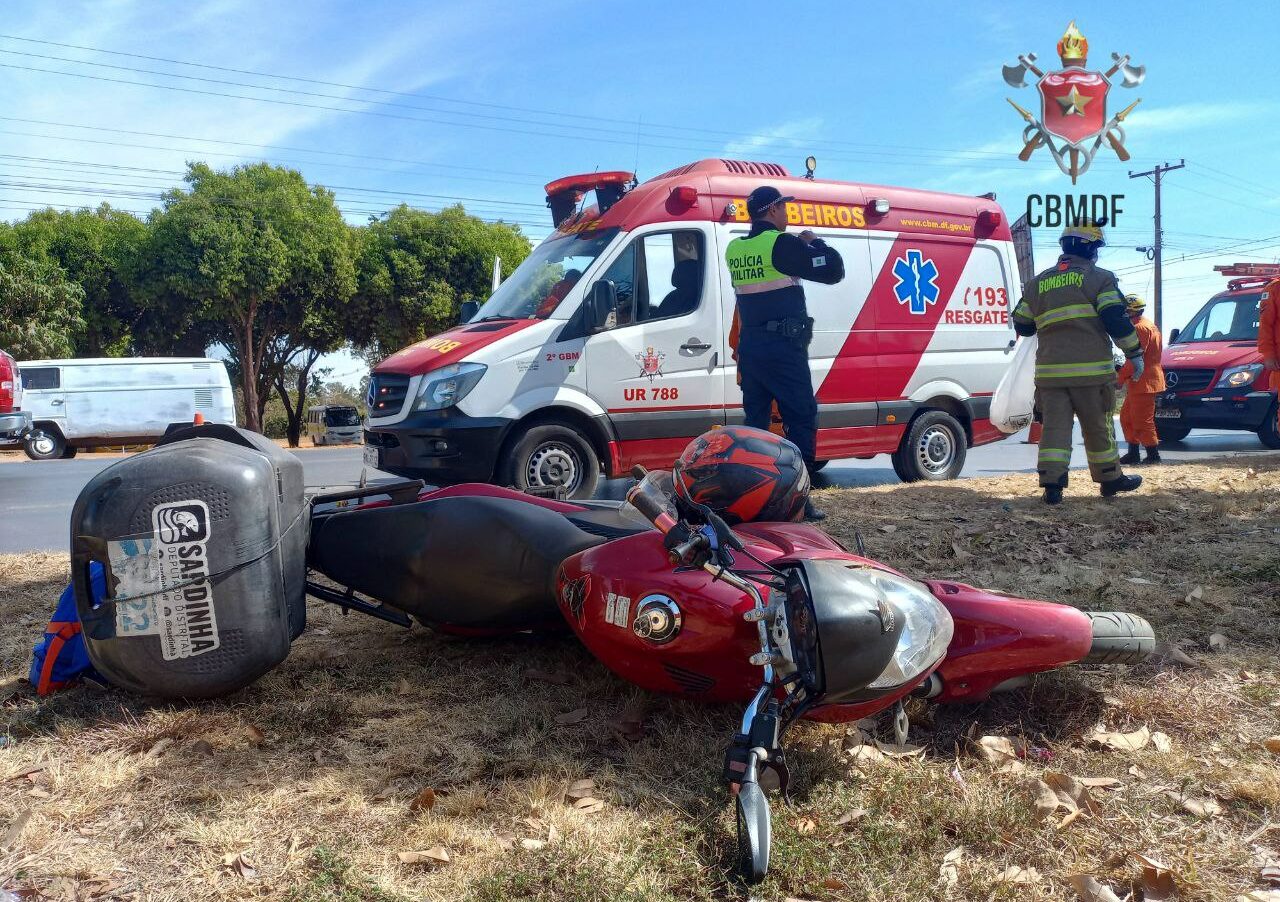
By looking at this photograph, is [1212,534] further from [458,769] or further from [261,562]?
[261,562]

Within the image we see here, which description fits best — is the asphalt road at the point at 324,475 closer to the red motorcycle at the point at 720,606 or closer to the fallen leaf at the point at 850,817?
the red motorcycle at the point at 720,606

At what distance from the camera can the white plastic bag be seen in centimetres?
884

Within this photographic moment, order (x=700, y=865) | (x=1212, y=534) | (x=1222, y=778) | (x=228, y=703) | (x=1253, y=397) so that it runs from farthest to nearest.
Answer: (x=1253, y=397) < (x=1212, y=534) < (x=228, y=703) < (x=1222, y=778) < (x=700, y=865)

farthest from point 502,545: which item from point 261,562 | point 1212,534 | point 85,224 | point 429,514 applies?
point 85,224

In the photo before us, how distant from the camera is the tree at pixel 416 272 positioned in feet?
94.1

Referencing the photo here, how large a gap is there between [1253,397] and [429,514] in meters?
12.0

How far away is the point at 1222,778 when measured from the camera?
2.46m

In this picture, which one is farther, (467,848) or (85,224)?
(85,224)

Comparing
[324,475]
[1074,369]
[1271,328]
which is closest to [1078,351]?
[1074,369]

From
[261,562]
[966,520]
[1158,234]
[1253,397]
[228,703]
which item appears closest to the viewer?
[261,562]

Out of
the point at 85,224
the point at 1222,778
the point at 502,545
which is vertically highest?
the point at 85,224

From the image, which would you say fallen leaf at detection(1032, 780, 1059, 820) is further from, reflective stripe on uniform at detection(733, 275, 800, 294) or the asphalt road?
reflective stripe on uniform at detection(733, 275, 800, 294)

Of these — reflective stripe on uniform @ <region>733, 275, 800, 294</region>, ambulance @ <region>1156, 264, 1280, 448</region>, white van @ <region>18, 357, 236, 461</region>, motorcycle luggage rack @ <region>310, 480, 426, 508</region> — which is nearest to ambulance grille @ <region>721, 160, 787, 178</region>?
reflective stripe on uniform @ <region>733, 275, 800, 294</region>

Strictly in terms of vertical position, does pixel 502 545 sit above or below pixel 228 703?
above
